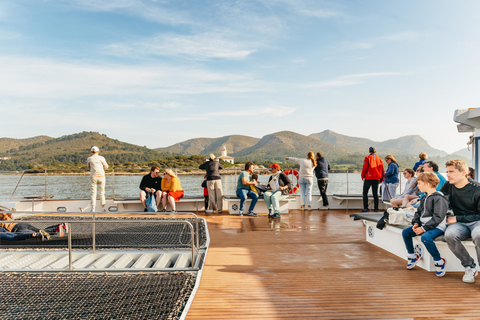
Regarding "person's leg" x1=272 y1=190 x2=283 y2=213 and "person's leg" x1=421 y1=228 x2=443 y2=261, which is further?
"person's leg" x1=272 y1=190 x2=283 y2=213

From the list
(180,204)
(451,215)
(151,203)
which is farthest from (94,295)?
(180,204)

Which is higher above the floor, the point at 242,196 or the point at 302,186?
the point at 302,186

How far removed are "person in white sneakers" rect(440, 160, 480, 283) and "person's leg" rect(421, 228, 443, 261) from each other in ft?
0.34

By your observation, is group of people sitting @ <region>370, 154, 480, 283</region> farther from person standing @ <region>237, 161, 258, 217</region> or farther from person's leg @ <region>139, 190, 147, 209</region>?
person's leg @ <region>139, 190, 147, 209</region>

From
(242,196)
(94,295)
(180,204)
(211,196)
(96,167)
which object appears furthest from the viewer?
(180,204)

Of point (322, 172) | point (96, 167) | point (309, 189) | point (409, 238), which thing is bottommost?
point (409, 238)

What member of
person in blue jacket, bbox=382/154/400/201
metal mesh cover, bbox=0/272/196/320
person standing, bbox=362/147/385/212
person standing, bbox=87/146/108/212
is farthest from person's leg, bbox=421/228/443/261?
person standing, bbox=87/146/108/212

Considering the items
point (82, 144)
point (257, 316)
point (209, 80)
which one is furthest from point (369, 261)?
point (82, 144)

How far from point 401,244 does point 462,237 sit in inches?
34.9

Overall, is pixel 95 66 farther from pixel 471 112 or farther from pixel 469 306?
pixel 469 306

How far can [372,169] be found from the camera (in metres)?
8.09

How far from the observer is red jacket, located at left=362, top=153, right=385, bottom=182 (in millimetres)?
8078

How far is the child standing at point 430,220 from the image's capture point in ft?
11.7

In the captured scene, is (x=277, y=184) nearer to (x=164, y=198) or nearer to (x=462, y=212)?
(x=164, y=198)
